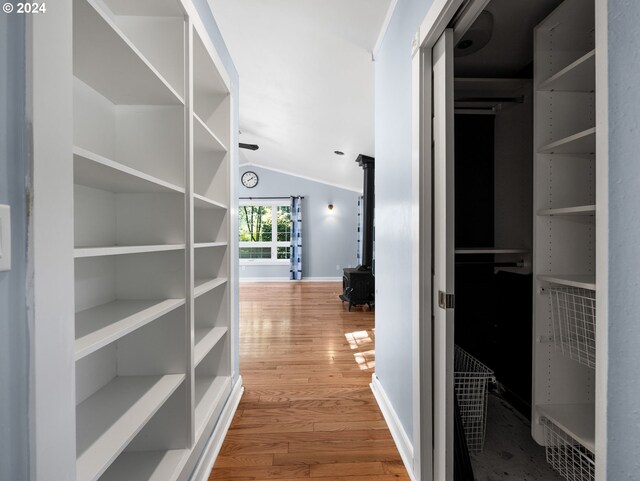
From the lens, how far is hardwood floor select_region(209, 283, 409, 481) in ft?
5.28

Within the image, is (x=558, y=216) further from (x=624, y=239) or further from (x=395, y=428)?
(x=395, y=428)

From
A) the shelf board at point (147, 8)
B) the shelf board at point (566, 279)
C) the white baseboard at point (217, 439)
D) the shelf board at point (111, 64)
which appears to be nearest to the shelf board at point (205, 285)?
the white baseboard at point (217, 439)

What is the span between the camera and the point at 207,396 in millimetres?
1816

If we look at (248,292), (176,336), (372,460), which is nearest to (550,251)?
(372,460)

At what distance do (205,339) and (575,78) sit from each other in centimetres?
232

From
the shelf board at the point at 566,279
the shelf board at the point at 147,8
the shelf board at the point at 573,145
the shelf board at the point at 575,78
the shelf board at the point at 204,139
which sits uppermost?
the shelf board at the point at 147,8

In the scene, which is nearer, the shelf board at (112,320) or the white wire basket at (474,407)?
the shelf board at (112,320)

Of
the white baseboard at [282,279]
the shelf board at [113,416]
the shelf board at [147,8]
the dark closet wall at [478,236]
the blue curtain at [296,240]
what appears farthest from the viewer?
the white baseboard at [282,279]

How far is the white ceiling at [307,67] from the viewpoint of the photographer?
214 centimetres

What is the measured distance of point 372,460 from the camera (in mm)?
1656

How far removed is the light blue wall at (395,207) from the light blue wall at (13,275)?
4.33 feet

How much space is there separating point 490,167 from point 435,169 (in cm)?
122

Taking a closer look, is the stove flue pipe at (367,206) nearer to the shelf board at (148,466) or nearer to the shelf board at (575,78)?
the shelf board at (575,78)

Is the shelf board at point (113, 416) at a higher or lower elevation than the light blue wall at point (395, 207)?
lower
